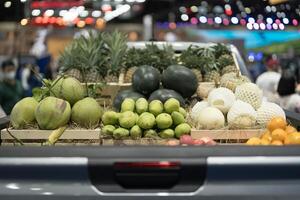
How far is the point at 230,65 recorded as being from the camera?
5.57 m

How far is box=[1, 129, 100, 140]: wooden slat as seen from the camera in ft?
11.4

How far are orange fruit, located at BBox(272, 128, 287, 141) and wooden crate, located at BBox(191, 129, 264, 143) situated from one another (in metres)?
0.33

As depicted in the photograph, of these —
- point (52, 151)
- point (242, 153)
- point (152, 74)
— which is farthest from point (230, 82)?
point (52, 151)

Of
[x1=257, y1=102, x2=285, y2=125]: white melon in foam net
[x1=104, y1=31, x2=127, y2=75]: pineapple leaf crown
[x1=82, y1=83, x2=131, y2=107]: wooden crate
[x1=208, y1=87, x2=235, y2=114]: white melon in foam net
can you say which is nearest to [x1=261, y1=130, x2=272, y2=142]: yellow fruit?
[x1=257, y1=102, x2=285, y2=125]: white melon in foam net

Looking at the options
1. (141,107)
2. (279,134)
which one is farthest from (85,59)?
(279,134)

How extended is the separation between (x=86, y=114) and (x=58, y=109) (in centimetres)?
22

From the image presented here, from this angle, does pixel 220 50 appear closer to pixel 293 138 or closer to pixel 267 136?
pixel 267 136

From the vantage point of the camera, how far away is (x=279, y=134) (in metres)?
3.16

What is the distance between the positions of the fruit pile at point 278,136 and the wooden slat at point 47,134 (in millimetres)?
1093

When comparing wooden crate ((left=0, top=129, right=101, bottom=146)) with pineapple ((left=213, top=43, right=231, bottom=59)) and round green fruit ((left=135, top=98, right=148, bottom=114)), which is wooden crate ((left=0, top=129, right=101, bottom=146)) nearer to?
round green fruit ((left=135, top=98, right=148, bottom=114))

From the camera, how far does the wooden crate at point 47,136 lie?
11.4 ft

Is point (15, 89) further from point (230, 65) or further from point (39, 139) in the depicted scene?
point (39, 139)

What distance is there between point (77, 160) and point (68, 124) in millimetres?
1216

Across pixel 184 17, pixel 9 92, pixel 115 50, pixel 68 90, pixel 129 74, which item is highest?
pixel 184 17
